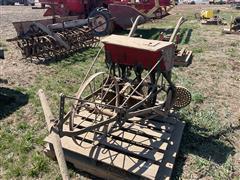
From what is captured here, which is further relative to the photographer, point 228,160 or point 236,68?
point 236,68

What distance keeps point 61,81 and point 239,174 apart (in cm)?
492

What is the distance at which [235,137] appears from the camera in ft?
17.2

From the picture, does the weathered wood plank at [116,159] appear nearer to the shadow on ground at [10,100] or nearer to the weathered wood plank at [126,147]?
the weathered wood plank at [126,147]

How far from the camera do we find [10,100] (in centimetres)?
659

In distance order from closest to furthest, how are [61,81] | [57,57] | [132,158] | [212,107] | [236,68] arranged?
1. [132,158]
2. [212,107]
3. [61,81]
4. [236,68]
5. [57,57]

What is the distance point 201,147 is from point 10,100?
4221 millimetres

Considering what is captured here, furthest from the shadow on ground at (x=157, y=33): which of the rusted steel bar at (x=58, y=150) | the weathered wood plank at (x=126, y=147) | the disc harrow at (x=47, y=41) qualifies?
the rusted steel bar at (x=58, y=150)

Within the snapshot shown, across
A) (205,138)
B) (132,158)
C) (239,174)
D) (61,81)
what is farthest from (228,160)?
(61,81)

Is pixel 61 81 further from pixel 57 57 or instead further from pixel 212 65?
pixel 212 65

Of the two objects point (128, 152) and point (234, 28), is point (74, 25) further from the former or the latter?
point (128, 152)

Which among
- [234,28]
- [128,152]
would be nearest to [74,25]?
[234,28]

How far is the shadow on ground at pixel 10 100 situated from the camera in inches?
241

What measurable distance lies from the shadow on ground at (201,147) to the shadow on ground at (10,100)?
3.54 m

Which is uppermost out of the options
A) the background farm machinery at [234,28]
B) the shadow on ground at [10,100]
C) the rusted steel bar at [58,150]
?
the rusted steel bar at [58,150]
